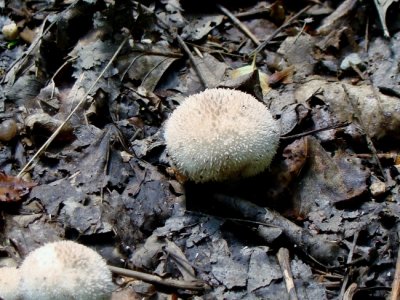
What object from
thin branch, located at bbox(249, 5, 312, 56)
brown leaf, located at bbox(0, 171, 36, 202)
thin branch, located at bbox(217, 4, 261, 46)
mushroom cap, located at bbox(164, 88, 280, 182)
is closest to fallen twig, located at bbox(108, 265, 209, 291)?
mushroom cap, located at bbox(164, 88, 280, 182)

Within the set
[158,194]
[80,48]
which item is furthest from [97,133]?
[80,48]

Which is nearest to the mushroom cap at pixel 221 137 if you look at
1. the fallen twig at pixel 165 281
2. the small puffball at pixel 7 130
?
the fallen twig at pixel 165 281

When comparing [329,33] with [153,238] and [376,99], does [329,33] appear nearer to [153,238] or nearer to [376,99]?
[376,99]

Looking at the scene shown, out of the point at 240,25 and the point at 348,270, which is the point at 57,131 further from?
the point at 348,270

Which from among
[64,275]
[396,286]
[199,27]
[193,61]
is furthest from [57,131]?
[396,286]

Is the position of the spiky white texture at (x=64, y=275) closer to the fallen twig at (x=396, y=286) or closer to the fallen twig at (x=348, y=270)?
the fallen twig at (x=348, y=270)
